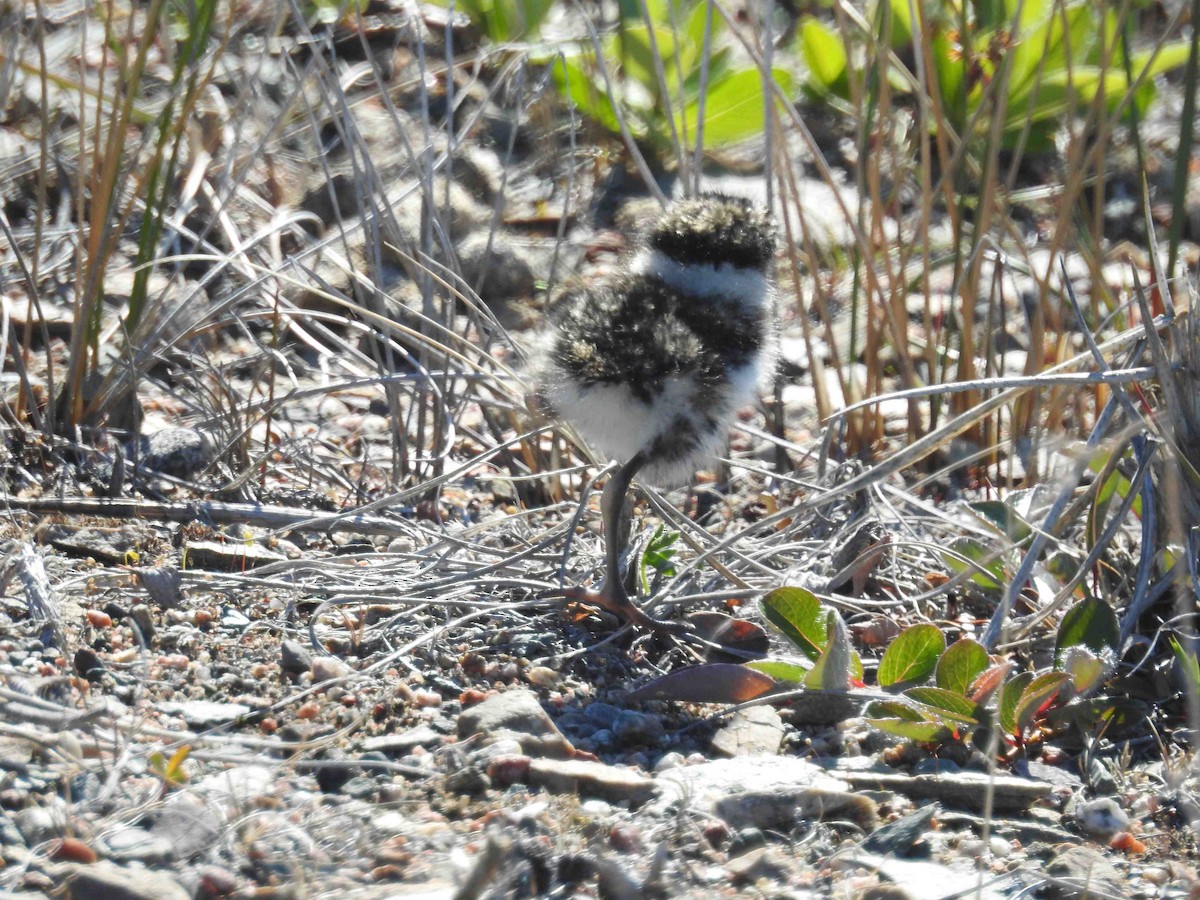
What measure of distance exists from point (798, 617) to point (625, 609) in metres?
0.33

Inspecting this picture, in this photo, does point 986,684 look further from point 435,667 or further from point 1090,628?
point 435,667

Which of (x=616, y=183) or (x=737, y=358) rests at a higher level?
(x=616, y=183)

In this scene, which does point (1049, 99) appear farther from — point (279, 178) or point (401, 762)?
point (401, 762)

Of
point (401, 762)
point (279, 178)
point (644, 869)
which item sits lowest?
point (644, 869)

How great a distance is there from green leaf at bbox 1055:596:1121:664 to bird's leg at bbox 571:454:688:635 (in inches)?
27.0

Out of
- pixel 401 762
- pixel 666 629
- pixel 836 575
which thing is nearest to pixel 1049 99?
pixel 836 575

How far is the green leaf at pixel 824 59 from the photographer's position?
17.6 ft

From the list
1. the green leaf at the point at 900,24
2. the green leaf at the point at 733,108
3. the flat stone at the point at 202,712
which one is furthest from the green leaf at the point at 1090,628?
the green leaf at the point at 900,24

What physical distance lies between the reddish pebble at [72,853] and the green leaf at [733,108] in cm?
376

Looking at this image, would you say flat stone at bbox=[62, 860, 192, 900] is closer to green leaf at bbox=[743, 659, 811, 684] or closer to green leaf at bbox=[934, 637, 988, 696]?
green leaf at bbox=[743, 659, 811, 684]

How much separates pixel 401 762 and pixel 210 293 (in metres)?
2.54

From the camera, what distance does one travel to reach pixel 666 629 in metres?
2.60

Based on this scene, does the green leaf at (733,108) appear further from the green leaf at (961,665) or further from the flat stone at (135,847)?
the flat stone at (135,847)

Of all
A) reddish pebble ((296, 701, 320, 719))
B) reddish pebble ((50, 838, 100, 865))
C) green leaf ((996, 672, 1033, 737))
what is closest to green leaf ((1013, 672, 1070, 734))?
green leaf ((996, 672, 1033, 737))
